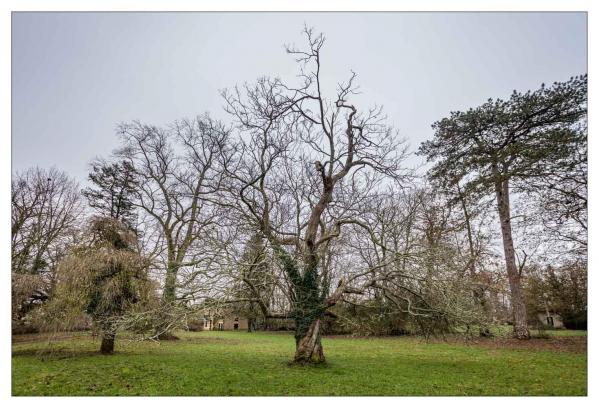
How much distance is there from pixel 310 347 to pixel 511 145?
919cm

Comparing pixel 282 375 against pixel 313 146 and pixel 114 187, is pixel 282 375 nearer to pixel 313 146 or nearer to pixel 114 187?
pixel 313 146

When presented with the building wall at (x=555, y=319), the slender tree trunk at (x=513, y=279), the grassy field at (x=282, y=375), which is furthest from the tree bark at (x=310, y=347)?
the building wall at (x=555, y=319)

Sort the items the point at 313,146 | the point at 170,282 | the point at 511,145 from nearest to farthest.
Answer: the point at 170,282 < the point at 313,146 < the point at 511,145

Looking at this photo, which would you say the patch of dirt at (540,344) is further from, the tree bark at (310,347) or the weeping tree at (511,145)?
the tree bark at (310,347)

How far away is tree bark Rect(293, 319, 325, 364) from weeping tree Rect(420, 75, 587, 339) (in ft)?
26.3

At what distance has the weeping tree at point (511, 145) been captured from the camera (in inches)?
402

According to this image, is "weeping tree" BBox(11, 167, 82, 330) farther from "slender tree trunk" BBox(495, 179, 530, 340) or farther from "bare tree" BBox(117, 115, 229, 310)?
"slender tree trunk" BBox(495, 179, 530, 340)

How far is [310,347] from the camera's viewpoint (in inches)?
308

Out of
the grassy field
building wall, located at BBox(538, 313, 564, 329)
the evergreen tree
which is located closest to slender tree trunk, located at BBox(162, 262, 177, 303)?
the grassy field

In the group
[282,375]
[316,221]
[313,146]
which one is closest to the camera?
[282,375]

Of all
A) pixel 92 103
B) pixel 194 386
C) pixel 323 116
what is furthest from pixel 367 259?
pixel 92 103

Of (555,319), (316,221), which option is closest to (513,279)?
(316,221)

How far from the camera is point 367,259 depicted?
1196cm

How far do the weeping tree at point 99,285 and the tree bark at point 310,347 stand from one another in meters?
4.10
